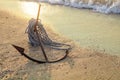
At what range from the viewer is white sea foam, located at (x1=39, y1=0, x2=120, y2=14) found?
380 inches

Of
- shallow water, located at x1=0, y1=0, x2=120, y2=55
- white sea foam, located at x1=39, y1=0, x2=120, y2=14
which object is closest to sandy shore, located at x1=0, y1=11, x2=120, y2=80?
shallow water, located at x1=0, y1=0, x2=120, y2=55

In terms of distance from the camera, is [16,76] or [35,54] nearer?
[16,76]

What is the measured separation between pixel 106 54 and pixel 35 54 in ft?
4.56

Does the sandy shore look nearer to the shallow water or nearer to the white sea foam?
the shallow water

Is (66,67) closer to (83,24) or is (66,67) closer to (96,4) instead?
(83,24)

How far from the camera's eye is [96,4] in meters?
10.5

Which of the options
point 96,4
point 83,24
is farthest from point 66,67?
point 96,4

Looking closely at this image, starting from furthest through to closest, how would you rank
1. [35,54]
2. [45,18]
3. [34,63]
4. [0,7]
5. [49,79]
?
[0,7], [45,18], [35,54], [34,63], [49,79]

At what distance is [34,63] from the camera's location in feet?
17.4

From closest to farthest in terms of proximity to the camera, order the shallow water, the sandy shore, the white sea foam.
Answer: the sandy shore
the shallow water
the white sea foam

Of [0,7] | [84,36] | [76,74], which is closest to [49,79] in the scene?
[76,74]

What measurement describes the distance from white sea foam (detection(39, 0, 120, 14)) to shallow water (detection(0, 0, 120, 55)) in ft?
1.52

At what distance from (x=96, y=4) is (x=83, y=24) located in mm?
2912

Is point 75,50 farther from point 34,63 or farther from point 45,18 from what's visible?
point 45,18
